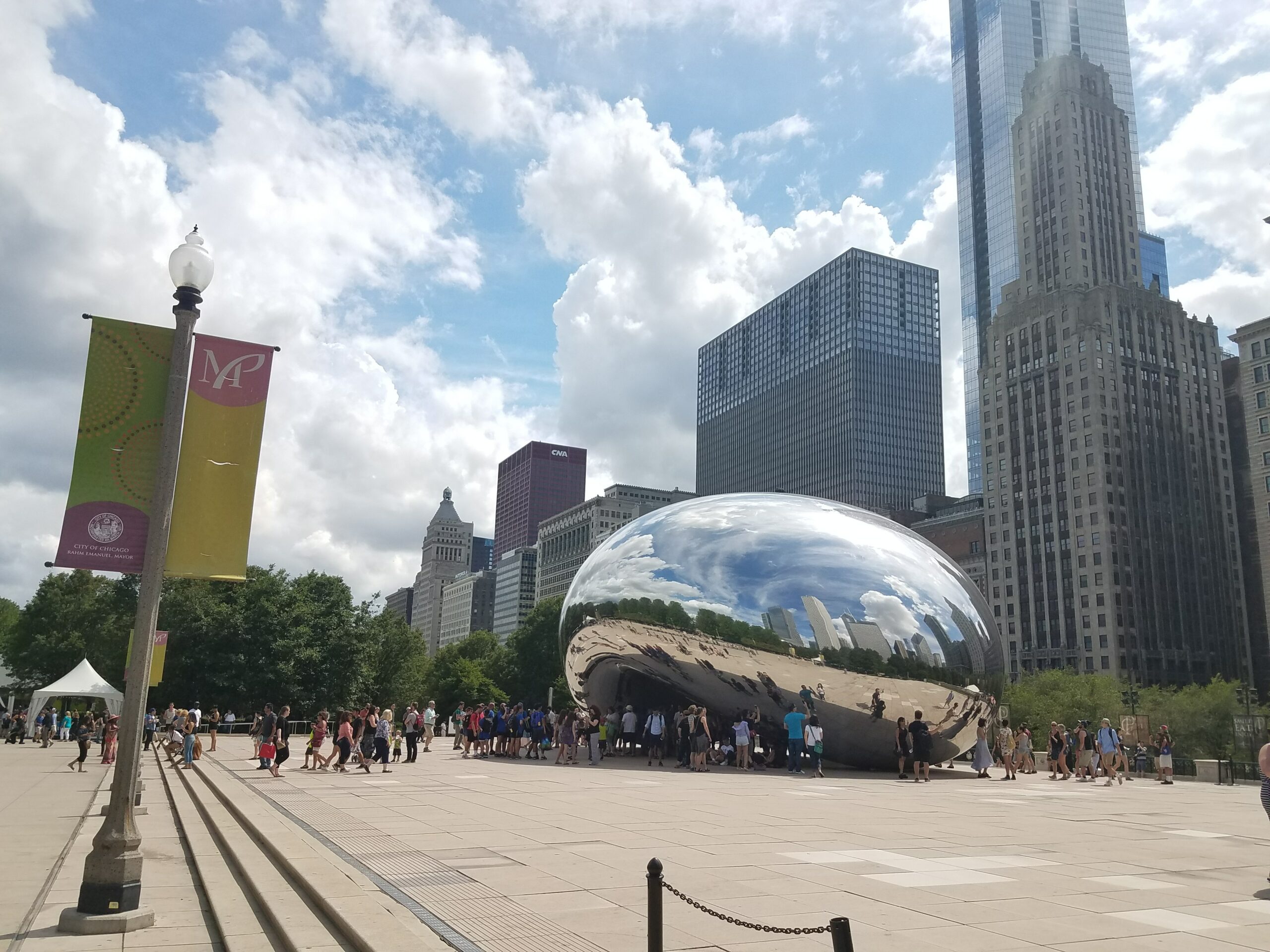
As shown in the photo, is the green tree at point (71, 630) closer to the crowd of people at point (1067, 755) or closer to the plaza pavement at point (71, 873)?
the plaza pavement at point (71, 873)

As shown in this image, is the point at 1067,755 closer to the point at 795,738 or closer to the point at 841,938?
the point at 795,738

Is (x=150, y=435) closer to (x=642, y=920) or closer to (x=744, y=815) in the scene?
(x=642, y=920)

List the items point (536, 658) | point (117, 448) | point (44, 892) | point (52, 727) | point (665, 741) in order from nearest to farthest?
point (117, 448), point (44, 892), point (665, 741), point (52, 727), point (536, 658)

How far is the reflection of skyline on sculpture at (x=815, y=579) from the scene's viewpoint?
827 inches

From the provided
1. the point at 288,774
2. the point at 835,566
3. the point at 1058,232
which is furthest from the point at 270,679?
the point at 1058,232

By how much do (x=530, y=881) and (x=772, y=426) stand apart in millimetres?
178183

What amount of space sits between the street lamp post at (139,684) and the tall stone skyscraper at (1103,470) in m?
113

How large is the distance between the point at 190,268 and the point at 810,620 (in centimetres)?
1548

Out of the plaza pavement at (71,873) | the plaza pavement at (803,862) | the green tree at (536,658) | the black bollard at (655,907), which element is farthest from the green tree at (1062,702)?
the black bollard at (655,907)

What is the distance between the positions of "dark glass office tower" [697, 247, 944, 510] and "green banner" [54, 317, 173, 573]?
505 ft

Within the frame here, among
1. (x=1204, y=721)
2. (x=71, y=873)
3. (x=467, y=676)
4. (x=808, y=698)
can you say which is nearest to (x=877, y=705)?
(x=808, y=698)

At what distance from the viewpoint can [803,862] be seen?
890cm

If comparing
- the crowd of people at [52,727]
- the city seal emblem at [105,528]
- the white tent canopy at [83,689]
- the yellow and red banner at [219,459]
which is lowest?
the crowd of people at [52,727]

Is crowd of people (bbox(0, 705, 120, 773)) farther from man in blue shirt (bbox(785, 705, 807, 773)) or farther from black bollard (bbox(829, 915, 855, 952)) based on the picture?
black bollard (bbox(829, 915, 855, 952))
